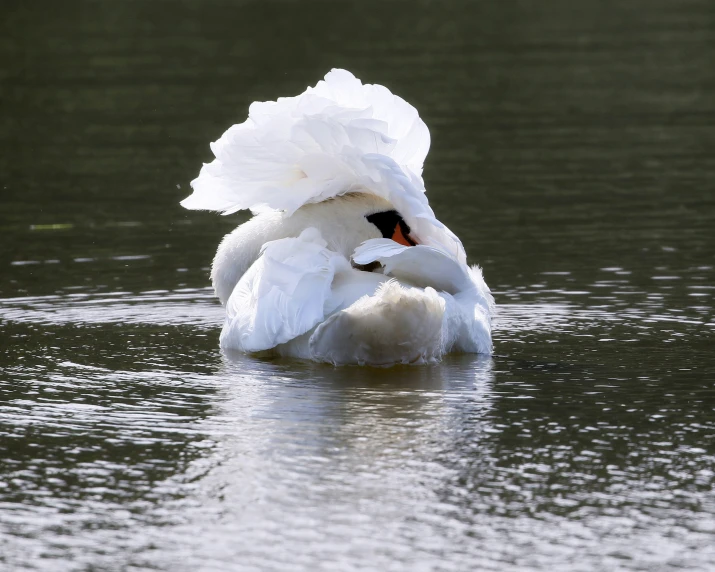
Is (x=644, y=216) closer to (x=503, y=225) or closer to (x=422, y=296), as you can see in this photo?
(x=503, y=225)

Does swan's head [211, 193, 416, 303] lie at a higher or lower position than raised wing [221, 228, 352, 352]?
higher

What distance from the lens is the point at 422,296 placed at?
6969 mm

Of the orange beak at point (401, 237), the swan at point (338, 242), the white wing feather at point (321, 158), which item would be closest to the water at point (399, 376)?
the swan at point (338, 242)

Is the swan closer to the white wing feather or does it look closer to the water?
the white wing feather

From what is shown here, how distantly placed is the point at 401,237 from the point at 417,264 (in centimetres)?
41

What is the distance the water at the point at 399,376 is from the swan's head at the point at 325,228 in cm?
51

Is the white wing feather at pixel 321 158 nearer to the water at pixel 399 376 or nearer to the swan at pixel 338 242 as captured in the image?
the swan at pixel 338 242

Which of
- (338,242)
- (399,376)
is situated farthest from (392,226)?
(399,376)

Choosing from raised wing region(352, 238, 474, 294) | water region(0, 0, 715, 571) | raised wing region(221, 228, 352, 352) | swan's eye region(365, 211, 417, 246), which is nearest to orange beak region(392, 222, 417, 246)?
swan's eye region(365, 211, 417, 246)

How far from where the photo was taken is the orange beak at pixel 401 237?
7828mm

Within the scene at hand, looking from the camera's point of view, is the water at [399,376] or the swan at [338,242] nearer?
the water at [399,376]

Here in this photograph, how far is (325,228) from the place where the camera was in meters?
7.94

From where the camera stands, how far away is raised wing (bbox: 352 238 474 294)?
23.9 ft

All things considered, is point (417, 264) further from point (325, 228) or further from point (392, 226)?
point (325, 228)
